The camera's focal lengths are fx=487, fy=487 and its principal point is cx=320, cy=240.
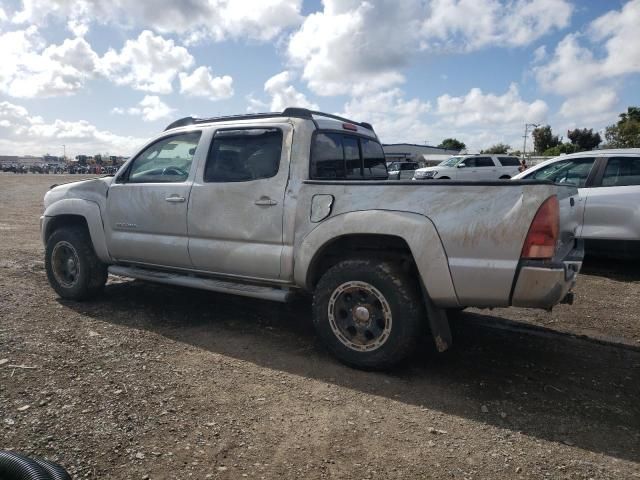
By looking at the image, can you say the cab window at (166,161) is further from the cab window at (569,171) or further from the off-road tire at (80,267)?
the cab window at (569,171)

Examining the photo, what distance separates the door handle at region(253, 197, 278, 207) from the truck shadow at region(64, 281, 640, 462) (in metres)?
1.21

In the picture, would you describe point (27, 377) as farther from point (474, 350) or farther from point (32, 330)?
point (474, 350)

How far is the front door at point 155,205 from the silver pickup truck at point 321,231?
0.01 metres

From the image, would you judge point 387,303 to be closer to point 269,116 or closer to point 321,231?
point 321,231

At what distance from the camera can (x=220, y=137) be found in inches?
173

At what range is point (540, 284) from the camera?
3053 millimetres

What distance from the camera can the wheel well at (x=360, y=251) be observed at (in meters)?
3.60

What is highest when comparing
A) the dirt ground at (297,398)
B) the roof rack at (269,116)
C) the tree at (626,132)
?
the tree at (626,132)

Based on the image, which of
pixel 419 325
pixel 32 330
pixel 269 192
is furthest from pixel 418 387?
pixel 32 330

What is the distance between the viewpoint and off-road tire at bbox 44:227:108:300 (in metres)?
5.14

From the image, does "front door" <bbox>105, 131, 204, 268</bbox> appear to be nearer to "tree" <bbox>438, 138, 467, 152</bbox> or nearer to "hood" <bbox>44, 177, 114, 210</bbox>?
"hood" <bbox>44, 177, 114, 210</bbox>

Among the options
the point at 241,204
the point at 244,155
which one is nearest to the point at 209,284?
the point at 241,204

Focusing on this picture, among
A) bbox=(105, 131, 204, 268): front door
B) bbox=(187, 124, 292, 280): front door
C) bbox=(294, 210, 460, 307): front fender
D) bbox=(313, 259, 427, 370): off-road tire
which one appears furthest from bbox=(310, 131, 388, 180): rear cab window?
bbox=(105, 131, 204, 268): front door

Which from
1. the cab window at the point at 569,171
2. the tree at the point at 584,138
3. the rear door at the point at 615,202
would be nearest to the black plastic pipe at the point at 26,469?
the rear door at the point at 615,202
